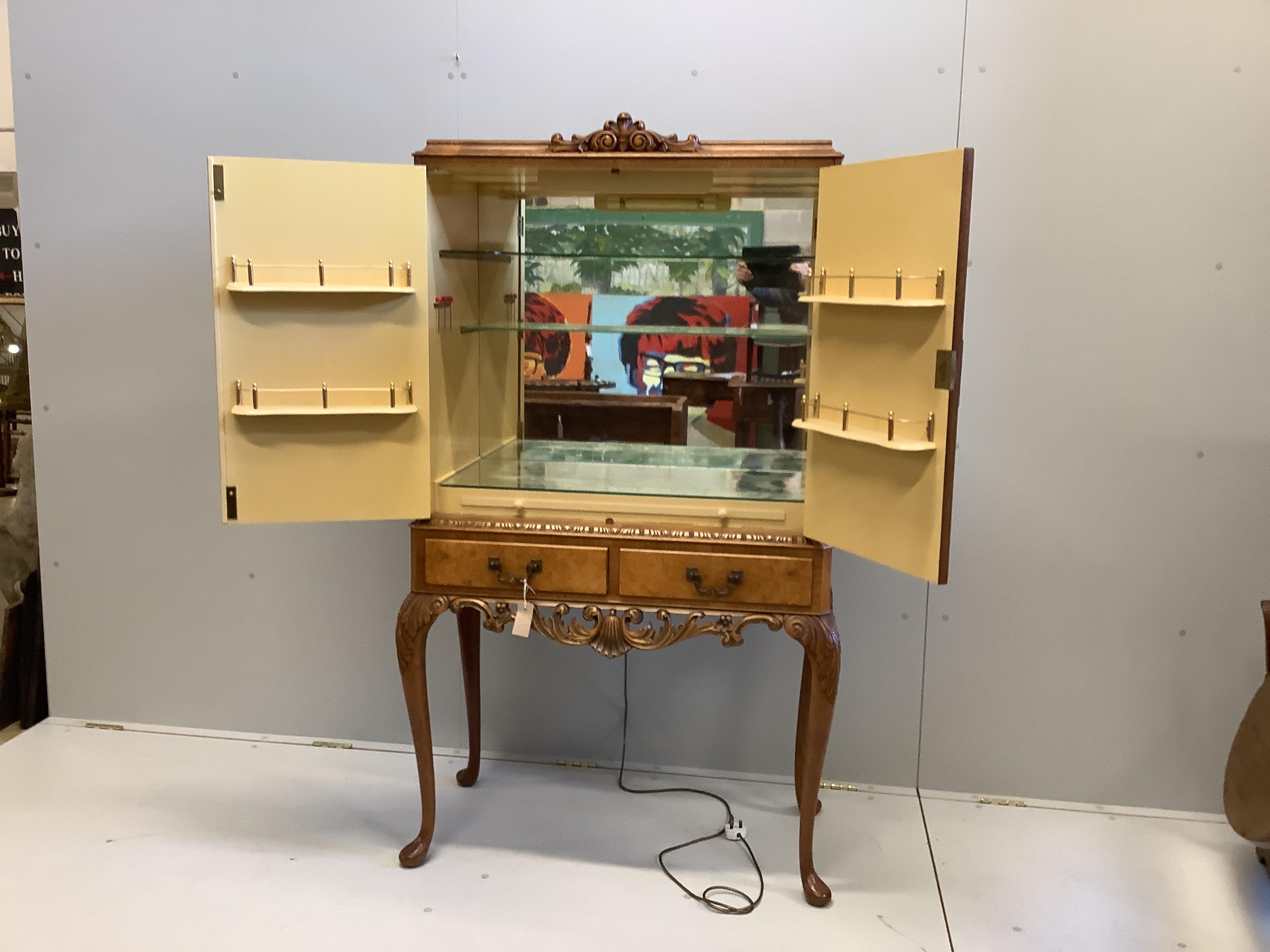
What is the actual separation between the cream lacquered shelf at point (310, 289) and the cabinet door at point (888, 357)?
851 mm

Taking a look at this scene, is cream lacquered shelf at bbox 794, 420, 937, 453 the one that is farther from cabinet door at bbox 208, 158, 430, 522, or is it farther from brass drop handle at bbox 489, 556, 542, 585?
cabinet door at bbox 208, 158, 430, 522

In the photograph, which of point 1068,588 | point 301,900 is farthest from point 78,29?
point 1068,588

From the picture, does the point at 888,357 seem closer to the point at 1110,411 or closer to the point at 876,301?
the point at 876,301

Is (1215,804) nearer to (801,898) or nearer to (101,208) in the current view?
(801,898)

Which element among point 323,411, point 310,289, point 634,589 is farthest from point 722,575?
point 310,289

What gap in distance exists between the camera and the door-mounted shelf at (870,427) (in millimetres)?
1811

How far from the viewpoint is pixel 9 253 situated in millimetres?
2961

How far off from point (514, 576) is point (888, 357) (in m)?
0.90

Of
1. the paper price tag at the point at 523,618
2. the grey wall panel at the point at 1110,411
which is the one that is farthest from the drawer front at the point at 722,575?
the grey wall panel at the point at 1110,411

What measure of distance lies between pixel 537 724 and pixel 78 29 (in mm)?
2253

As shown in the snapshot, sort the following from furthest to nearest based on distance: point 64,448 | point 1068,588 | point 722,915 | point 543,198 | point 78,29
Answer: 1. point 64,448
2. point 78,29
3. point 1068,588
4. point 543,198
5. point 722,915

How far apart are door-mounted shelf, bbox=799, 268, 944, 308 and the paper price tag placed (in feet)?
2.81

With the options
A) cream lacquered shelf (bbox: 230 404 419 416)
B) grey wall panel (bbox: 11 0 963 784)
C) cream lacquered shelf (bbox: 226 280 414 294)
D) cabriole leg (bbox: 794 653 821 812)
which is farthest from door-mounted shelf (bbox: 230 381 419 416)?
cabriole leg (bbox: 794 653 821 812)

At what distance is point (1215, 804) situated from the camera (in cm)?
250
